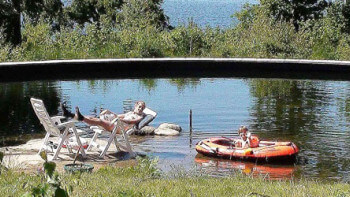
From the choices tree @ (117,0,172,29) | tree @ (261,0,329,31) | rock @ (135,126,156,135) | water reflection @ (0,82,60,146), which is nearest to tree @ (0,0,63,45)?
tree @ (117,0,172,29)

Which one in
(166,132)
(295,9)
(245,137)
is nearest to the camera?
(245,137)

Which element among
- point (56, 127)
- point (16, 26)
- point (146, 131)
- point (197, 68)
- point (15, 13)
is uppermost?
point (15, 13)

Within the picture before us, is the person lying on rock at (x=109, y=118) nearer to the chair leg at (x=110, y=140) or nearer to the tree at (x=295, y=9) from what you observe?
the chair leg at (x=110, y=140)

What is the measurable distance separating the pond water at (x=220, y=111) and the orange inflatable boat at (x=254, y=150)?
0.11m

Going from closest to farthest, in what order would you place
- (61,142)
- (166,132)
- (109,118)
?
(61,142) → (109,118) → (166,132)

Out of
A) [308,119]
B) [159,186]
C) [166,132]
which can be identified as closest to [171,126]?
[166,132]

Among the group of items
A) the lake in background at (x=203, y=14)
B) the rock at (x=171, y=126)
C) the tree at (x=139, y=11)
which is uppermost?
the lake in background at (x=203, y=14)

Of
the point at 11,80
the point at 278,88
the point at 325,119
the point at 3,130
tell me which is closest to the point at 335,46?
the point at 278,88

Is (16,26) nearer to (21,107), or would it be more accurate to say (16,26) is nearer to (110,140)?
(21,107)

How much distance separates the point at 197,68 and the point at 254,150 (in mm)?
7028

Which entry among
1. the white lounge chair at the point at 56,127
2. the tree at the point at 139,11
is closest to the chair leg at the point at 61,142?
the white lounge chair at the point at 56,127

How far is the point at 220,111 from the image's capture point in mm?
13102

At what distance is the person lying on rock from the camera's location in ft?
29.6

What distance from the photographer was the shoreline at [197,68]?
15742 millimetres
